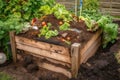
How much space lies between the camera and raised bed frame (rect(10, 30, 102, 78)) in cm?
437

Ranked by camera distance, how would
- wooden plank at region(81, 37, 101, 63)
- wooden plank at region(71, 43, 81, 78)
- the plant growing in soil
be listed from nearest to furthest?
wooden plank at region(71, 43, 81, 78) → wooden plank at region(81, 37, 101, 63) → the plant growing in soil

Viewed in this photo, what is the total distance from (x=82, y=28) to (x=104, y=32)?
24.3 inches

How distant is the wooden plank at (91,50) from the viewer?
4688 mm

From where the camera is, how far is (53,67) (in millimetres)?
4719

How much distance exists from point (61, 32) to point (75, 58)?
29.0 inches

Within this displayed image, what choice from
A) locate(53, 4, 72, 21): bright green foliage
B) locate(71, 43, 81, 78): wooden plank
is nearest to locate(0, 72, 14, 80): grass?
locate(71, 43, 81, 78): wooden plank

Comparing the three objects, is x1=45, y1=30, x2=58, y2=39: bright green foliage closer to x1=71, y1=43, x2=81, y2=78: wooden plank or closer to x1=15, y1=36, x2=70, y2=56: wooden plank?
x1=15, y1=36, x2=70, y2=56: wooden plank

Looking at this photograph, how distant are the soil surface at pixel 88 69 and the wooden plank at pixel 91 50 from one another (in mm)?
72

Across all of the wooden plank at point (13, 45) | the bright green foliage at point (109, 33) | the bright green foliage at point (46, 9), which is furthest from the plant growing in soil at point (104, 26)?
the wooden plank at point (13, 45)

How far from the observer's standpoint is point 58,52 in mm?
4500

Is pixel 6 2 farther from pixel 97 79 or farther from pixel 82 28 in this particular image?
pixel 97 79

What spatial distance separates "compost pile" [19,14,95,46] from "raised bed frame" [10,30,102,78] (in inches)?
3.7

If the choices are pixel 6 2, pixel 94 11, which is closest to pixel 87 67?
pixel 94 11

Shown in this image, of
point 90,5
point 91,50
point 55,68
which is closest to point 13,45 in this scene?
point 55,68
